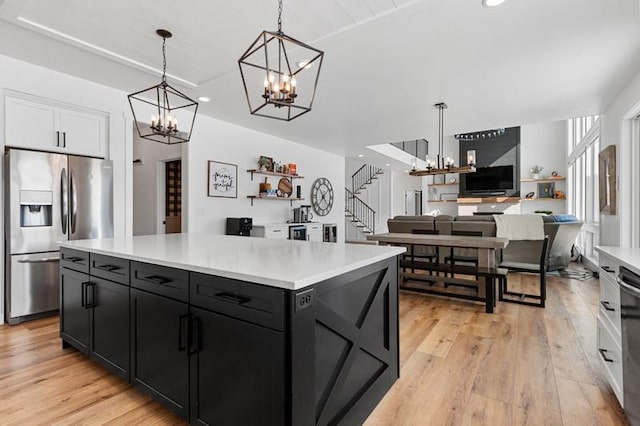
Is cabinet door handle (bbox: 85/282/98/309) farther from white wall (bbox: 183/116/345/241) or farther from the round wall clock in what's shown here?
the round wall clock

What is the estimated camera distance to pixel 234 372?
4.45 feet

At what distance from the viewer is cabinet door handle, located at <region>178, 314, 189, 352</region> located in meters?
1.51

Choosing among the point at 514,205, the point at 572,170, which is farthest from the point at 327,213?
the point at 572,170

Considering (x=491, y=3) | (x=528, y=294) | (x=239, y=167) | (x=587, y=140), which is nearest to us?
(x=491, y=3)

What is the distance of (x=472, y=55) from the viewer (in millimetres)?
3035

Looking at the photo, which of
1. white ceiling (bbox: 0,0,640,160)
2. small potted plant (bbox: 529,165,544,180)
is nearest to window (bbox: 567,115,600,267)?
small potted plant (bbox: 529,165,544,180)

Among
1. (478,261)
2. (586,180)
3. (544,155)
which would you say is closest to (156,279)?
(478,261)

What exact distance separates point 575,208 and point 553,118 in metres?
4.52

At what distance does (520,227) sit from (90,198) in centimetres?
568

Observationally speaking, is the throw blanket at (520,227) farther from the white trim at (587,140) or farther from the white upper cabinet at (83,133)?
the white upper cabinet at (83,133)

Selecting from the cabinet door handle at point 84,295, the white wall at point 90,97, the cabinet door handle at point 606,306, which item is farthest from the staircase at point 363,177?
the cabinet door handle at point 84,295

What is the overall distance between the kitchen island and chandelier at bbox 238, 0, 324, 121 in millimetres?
838

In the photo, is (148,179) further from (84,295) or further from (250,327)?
(250,327)

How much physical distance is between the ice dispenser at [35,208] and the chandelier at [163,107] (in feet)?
3.68
